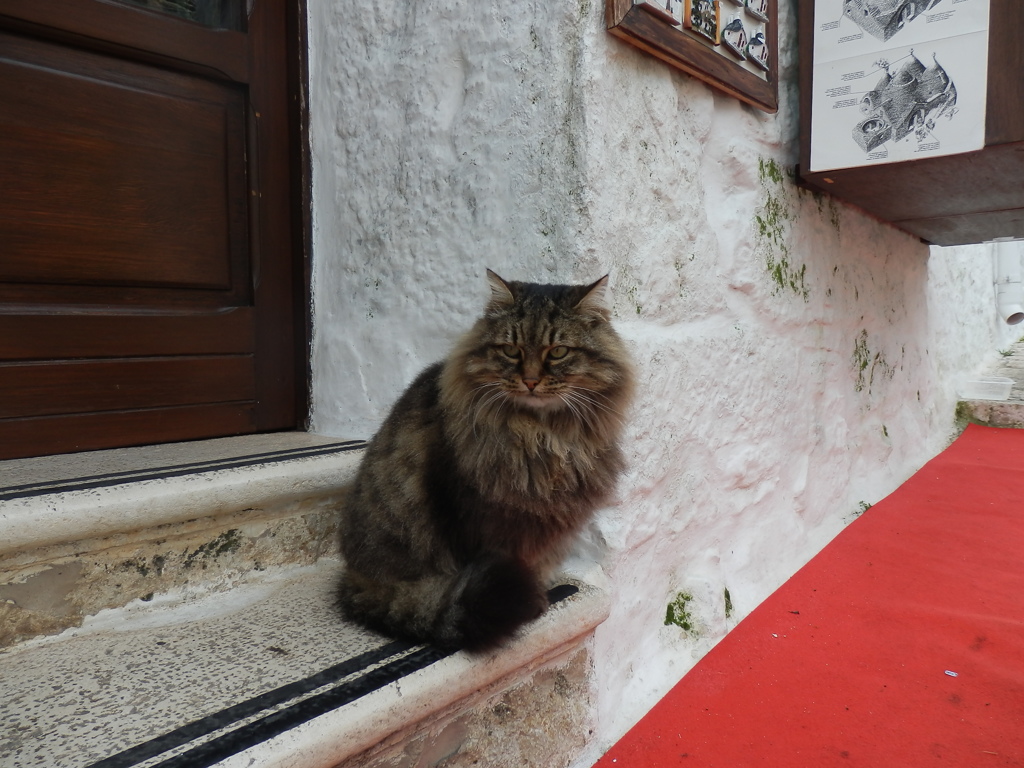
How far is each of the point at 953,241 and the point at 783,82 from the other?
206 centimetres

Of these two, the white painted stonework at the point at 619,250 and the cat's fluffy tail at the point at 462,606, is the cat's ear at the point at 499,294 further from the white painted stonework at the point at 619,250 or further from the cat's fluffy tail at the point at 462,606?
the cat's fluffy tail at the point at 462,606

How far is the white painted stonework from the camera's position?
158 cm

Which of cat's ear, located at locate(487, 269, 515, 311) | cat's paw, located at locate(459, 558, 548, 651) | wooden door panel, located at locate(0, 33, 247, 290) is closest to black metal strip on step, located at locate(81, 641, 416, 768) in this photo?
cat's paw, located at locate(459, 558, 548, 651)

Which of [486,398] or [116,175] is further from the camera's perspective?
[116,175]

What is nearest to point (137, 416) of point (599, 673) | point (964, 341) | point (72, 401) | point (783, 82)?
point (72, 401)

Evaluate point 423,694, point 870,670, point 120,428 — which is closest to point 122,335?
point 120,428

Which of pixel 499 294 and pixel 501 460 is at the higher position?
pixel 499 294

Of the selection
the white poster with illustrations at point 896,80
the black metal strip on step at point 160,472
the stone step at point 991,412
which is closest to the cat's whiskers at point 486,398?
the black metal strip on step at point 160,472

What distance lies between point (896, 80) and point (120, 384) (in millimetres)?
2507

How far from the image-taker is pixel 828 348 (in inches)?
105

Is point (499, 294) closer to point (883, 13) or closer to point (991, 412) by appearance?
point (883, 13)

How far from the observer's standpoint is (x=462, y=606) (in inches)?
45.9

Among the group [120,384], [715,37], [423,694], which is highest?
[715,37]

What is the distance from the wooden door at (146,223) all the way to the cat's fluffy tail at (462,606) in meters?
0.97
